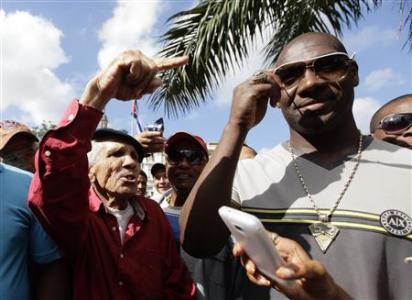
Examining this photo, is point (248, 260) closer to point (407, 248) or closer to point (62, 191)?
point (407, 248)

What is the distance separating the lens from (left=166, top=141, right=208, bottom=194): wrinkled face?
275 cm

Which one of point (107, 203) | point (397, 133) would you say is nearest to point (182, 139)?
point (107, 203)

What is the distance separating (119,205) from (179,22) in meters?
3.93

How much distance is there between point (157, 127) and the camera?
8.50 ft

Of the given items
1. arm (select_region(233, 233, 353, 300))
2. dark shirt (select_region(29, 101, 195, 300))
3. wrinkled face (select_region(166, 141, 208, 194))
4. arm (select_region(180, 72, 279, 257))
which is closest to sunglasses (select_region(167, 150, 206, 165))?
wrinkled face (select_region(166, 141, 208, 194))

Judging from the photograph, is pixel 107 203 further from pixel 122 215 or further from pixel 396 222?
pixel 396 222

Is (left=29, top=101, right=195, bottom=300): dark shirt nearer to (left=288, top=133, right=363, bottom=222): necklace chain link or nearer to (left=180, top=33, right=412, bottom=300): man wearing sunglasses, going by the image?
(left=180, top=33, right=412, bottom=300): man wearing sunglasses

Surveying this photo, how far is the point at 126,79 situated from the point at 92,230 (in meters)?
0.72

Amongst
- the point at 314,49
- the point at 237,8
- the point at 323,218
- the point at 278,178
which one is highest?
the point at 237,8

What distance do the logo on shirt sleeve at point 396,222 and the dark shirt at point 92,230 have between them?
0.99 m

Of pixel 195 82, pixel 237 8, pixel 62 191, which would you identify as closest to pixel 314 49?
pixel 62 191

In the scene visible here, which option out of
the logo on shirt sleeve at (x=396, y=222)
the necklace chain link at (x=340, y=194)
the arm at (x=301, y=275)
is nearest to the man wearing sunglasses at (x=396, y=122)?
the necklace chain link at (x=340, y=194)

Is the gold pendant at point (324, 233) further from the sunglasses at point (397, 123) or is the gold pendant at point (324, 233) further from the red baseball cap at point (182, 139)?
the red baseball cap at point (182, 139)

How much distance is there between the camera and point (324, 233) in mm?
1289
